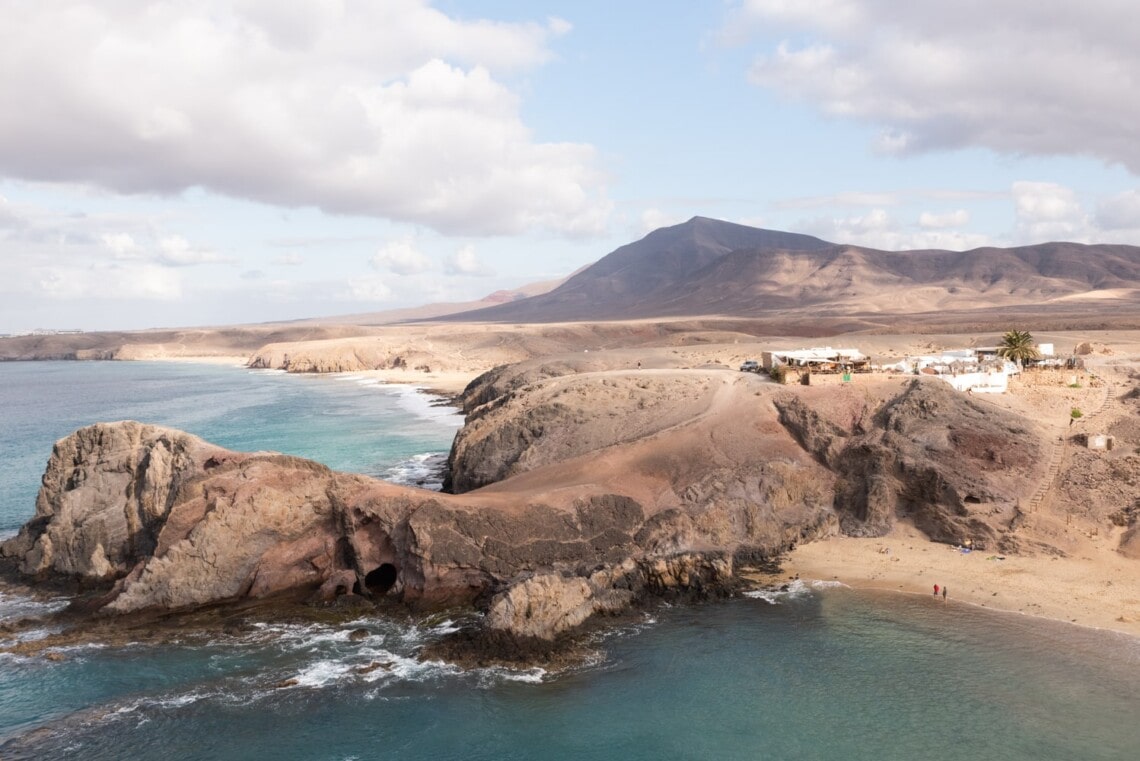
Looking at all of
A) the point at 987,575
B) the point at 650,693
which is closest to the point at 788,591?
the point at 987,575

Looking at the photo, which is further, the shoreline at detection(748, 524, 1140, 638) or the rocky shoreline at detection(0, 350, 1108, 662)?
the rocky shoreline at detection(0, 350, 1108, 662)

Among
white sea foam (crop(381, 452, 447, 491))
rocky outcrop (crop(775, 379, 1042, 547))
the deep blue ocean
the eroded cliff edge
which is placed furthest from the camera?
white sea foam (crop(381, 452, 447, 491))

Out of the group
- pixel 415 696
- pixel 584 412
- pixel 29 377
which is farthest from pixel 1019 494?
pixel 29 377

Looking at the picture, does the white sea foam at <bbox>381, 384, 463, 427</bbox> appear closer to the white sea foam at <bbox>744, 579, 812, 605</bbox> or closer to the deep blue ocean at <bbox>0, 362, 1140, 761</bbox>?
the white sea foam at <bbox>744, 579, 812, 605</bbox>

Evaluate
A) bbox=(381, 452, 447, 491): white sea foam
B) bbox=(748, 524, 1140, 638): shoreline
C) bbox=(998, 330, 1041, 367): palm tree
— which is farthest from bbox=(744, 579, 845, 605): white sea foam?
bbox=(998, 330, 1041, 367): palm tree

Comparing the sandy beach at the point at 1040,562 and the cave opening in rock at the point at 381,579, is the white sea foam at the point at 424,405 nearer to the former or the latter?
the sandy beach at the point at 1040,562

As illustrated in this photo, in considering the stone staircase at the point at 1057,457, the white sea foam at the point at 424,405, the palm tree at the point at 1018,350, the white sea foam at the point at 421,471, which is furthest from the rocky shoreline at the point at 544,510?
the white sea foam at the point at 424,405

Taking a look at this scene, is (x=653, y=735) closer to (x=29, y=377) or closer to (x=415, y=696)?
(x=415, y=696)
